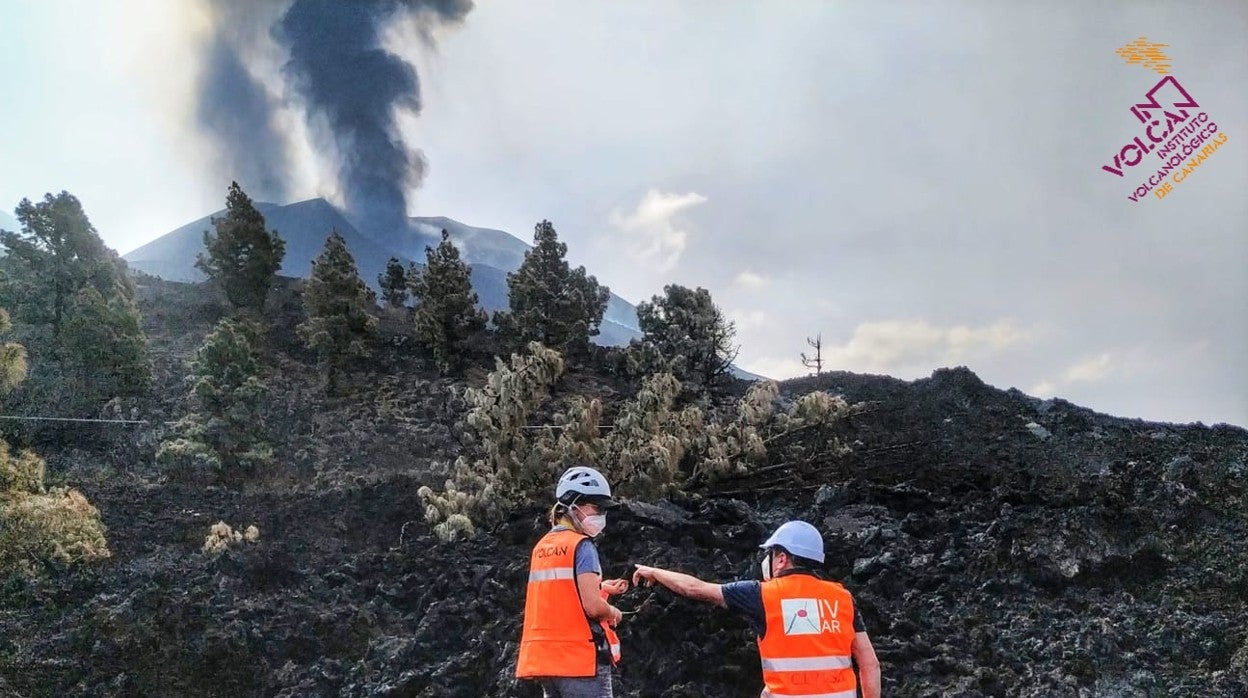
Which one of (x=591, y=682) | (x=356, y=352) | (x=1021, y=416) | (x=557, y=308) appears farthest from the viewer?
(x=557, y=308)

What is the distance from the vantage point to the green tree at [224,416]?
12.7 m

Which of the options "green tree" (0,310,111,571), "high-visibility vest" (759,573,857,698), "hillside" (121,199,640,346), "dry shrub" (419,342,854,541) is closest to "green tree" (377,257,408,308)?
"hillside" (121,199,640,346)

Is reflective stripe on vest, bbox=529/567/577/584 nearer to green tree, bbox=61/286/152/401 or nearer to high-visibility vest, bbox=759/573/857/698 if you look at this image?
high-visibility vest, bbox=759/573/857/698

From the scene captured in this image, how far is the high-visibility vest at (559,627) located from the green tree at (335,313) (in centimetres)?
1402

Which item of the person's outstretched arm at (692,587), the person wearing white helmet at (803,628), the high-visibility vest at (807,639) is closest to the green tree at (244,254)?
the person's outstretched arm at (692,587)

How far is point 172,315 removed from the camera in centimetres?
2003

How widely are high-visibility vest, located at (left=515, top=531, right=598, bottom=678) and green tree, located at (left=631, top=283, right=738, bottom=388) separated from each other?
11222mm

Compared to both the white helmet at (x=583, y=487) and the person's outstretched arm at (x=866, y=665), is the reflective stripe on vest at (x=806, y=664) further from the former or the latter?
the white helmet at (x=583, y=487)

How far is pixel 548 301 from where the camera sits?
19.1 meters

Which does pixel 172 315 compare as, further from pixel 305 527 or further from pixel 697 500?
pixel 697 500

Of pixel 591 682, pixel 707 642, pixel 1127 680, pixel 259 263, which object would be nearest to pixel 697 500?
pixel 707 642

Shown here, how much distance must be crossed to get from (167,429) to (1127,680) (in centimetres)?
1427

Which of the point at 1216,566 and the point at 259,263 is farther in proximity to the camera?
the point at 259,263

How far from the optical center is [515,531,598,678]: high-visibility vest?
12.8 ft
